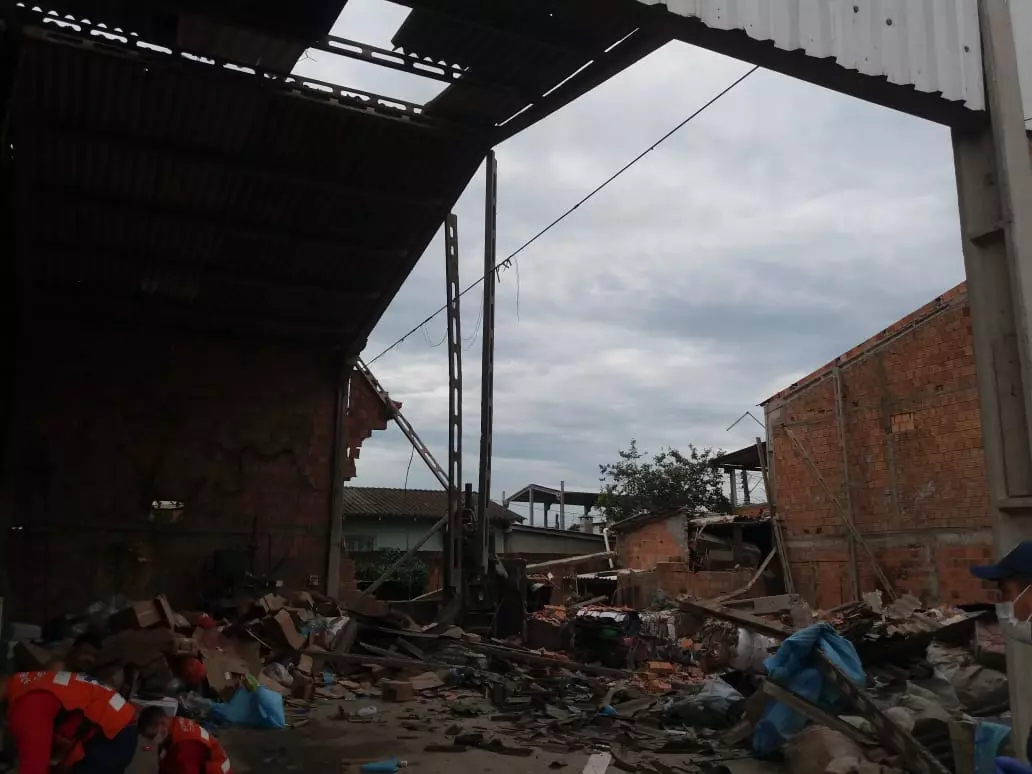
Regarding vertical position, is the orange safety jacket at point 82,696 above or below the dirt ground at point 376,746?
above

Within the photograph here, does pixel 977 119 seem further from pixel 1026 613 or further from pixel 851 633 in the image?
pixel 851 633

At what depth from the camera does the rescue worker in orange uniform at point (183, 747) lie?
4.70 meters

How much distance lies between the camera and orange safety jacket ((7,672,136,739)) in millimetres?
4234

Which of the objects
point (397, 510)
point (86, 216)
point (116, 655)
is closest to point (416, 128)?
point (86, 216)

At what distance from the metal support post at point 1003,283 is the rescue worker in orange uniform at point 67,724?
190 inches

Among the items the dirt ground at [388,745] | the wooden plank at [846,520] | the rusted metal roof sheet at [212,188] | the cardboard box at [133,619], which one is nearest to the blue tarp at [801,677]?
the dirt ground at [388,745]

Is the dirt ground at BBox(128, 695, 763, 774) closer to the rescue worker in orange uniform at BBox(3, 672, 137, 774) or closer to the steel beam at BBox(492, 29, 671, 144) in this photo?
the rescue worker in orange uniform at BBox(3, 672, 137, 774)

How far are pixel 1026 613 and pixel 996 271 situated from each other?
7.83ft

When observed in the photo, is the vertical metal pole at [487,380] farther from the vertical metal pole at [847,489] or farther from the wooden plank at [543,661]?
the vertical metal pole at [847,489]

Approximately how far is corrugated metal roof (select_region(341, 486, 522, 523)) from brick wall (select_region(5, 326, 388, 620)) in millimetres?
13825

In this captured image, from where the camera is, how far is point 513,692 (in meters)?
9.40

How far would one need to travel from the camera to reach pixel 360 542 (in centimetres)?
2814

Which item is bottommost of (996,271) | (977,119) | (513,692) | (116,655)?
(513,692)

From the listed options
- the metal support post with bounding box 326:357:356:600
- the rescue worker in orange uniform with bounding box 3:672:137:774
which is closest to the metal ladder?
the metal support post with bounding box 326:357:356:600
